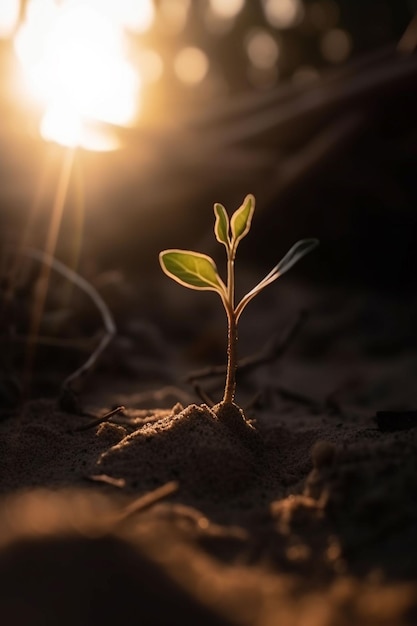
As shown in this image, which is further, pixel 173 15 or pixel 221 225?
pixel 173 15

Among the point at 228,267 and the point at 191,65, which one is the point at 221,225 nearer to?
the point at 228,267

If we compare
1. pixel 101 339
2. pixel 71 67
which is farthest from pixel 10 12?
pixel 101 339

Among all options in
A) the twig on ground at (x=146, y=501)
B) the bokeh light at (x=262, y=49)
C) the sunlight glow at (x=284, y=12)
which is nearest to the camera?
the twig on ground at (x=146, y=501)

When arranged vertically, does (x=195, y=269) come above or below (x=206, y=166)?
below

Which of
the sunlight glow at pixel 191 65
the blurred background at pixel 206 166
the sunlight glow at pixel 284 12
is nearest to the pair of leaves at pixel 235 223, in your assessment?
the blurred background at pixel 206 166

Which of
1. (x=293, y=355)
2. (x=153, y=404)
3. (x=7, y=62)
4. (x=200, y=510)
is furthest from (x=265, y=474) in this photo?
(x=7, y=62)

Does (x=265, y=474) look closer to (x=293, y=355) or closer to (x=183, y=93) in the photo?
(x=293, y=355)

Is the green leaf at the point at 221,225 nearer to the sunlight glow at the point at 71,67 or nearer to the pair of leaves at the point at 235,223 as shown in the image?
the pair of leaves at the point at 235,223
